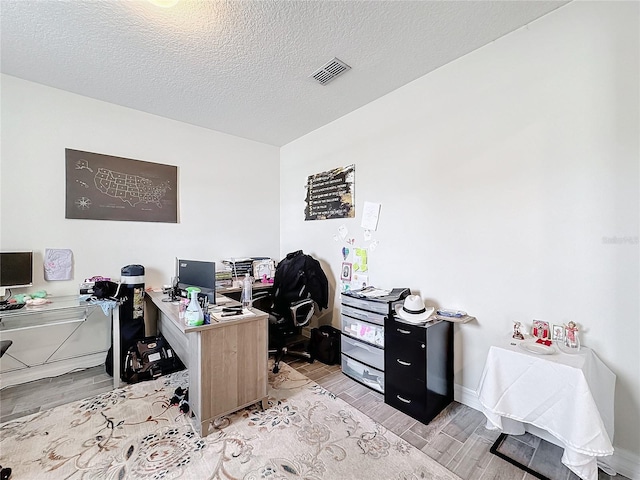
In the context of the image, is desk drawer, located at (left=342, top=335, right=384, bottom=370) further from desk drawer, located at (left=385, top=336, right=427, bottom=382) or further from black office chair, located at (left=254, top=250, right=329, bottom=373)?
black office chair, located at (left=254, top=250, right=329, bottom=373)

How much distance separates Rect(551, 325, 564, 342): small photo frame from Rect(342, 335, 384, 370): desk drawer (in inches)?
48.8

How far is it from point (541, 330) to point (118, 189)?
4.12 meters

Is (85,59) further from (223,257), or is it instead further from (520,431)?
(520,431)

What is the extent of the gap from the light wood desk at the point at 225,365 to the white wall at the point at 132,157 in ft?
4.65

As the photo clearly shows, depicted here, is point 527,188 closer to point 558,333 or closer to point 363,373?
point 558,333

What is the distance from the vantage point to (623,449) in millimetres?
1524

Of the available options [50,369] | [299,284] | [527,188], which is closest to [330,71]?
Answer: [527,188]

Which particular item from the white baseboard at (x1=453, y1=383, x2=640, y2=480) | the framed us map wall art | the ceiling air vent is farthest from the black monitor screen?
the white baseboard at (x1=453, y1=383, x2=640, y2=480)

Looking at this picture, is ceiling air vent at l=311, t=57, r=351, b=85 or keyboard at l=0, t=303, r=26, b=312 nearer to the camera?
keyboard at l=0, t=303, r=26, b=312

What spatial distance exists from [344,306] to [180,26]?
Result: 2.68 metres

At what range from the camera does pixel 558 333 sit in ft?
5.64

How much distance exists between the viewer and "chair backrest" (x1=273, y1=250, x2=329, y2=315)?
306cm

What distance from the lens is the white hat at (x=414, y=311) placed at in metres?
2.08

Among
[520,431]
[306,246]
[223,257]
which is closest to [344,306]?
[306,246]
